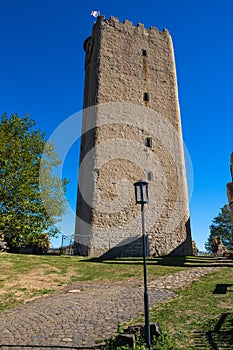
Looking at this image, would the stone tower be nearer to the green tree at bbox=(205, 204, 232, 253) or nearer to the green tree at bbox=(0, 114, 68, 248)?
the green tree at bbox=(0, 114, 68, 248)

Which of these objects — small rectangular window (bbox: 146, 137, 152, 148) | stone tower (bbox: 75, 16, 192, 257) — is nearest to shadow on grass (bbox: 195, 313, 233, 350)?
stone tower (bbox: 75, 16, 192, 257)

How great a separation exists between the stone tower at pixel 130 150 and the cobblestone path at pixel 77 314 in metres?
8.08

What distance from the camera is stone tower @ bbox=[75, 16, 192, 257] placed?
17766mm

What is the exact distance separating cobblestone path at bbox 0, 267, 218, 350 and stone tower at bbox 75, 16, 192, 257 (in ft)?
26.5

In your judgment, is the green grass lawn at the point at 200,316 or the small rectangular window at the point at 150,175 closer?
the green grass lawn at the point at 200,316

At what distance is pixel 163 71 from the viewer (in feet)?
76.6

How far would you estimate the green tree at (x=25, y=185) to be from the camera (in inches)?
449

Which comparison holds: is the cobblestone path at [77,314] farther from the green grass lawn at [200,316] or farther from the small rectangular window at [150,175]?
the small rectangular window at [150,175]

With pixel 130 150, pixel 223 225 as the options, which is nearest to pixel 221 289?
pixel 130 150

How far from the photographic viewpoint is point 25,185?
12.0m

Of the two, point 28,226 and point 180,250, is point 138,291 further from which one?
point 180,250

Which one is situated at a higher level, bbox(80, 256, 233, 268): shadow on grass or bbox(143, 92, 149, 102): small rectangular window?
bbox(143, 92, 149, 102): small rectangular window

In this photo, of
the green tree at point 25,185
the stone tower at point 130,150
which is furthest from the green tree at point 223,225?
the green tree at point 25,185

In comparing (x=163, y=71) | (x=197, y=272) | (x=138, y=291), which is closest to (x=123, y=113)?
(x=163, y=71)
